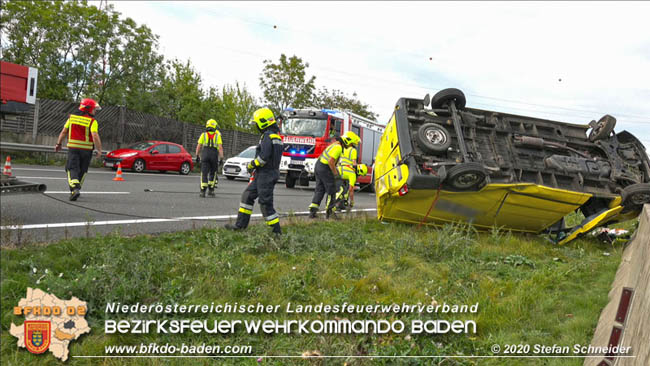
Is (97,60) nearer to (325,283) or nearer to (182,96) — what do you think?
(182,96)

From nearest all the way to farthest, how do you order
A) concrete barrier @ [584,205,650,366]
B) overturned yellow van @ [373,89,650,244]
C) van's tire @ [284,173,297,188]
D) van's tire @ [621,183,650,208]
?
1. concrete barrier @ [584,205,650,366]
2. van's tire @ [621,183,650,208]
3. overturned yellow van @ [373,89,650,244]
4. van's tire @ [284,173,297,188]

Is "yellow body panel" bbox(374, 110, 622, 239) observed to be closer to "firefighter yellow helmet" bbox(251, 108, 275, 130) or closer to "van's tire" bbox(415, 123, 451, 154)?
"van's tire" bbox(415, 123, 451, 154)

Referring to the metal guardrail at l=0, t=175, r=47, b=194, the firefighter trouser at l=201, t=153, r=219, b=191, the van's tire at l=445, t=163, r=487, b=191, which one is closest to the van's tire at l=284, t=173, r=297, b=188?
the firefighter trouser at l=201, t=153, r=219, b=191

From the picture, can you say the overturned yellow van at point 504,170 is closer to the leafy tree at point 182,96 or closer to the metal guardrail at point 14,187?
the metal guardrail at point 14,187

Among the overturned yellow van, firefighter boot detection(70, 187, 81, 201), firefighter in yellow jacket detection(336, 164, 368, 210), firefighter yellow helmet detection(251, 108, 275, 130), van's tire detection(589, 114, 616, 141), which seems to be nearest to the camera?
firefighter yellow helmet detection(251, 108, 275, 130)

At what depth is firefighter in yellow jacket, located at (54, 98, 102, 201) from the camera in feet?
24.7

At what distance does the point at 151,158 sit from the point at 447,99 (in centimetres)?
1460

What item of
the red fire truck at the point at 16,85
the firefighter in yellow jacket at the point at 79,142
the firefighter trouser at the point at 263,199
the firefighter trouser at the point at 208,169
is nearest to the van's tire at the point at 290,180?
the firefighter trouser at the point at 208,169

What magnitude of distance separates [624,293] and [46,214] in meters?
6.42

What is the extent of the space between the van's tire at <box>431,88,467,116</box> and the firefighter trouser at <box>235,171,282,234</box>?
288 centimetres

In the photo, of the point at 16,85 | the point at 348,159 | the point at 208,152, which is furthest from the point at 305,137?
the point at 16,85

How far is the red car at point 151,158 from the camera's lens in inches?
687

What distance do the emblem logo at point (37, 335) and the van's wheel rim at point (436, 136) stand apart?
510 cm

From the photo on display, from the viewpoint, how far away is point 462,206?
20.2 ft
